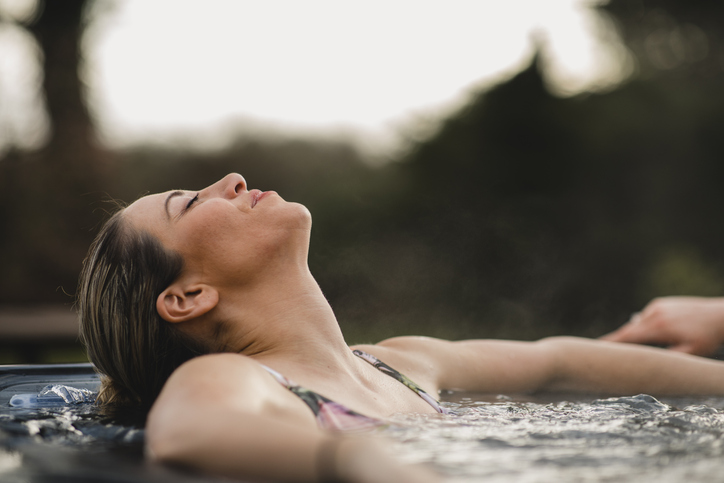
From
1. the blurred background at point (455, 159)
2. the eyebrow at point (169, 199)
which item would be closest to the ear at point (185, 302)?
the eyebrow at point (169, 199)

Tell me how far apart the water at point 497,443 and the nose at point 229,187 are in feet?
2.49

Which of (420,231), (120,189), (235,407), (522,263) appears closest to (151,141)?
(120,189)

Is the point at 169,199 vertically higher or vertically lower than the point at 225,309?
higher

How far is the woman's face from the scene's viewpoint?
6.08ft

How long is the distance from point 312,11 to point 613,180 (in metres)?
5.47

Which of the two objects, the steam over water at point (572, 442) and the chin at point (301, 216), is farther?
the chin at point (301, 216)

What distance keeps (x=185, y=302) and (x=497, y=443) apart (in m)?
1.01

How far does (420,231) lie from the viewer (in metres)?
8.62

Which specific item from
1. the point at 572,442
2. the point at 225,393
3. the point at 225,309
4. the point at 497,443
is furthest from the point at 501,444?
the point at 225,309

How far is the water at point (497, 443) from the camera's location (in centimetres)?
113

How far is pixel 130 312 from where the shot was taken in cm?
193

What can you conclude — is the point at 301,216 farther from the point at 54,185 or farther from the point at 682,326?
the point at 54,185

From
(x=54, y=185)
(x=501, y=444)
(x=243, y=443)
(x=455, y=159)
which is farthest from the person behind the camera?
(x=455, y=159)

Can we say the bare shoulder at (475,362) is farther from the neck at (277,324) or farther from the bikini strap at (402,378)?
the neck at (277,324)
